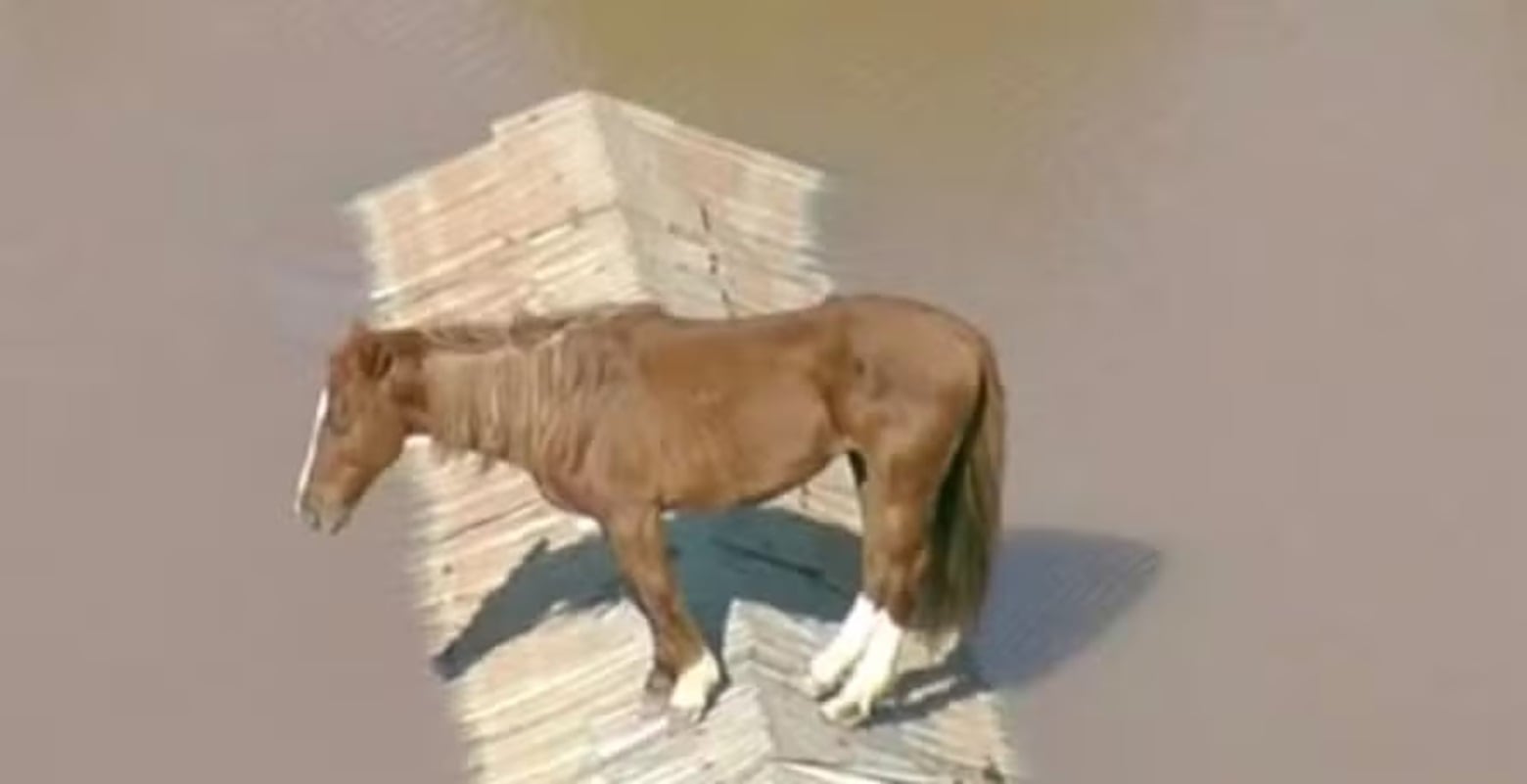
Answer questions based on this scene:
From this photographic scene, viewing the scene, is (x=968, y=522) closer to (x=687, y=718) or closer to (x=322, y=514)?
(x=687, y=718)

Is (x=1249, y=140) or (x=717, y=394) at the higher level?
(x=717, y=394)

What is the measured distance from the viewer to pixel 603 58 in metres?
12.0

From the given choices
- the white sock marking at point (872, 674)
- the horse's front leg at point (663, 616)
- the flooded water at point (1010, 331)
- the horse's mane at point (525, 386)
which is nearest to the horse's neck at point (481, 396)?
the horse's mane at point (525, 386)

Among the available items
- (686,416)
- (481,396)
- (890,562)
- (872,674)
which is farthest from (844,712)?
(481,396)

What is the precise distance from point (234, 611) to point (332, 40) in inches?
142

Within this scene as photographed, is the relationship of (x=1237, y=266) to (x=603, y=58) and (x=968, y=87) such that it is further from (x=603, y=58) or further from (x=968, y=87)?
(x=603, y=58)

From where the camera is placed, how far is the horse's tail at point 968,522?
7.45 metres

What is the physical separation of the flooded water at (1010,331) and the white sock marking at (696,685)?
2.66 feet

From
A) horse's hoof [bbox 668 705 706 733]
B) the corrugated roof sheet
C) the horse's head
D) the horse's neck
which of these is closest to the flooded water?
the corrugated roof sheet

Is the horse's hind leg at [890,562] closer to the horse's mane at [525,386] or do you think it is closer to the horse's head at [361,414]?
the horse's mane at [525,386]

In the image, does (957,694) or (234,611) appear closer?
(957,694)

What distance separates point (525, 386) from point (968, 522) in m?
0.90

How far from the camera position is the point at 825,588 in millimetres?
8297

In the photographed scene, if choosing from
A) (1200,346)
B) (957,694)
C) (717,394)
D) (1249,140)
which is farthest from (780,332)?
(1249,140)
